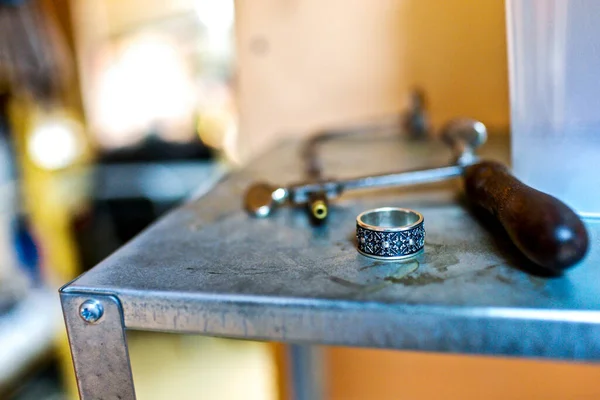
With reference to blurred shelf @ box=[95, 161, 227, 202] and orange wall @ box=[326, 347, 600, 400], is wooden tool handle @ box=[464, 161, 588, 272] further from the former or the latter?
blurred shelf @ box=[95, 161, 227, 202]

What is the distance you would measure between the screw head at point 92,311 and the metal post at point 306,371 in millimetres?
515

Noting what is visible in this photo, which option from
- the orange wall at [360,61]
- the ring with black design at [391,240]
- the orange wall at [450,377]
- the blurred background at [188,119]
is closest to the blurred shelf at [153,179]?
the blurred background at [188,119]

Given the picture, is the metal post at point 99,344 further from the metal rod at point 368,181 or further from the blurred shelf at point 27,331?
the blurred shelf at point 27,331

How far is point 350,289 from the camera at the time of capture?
12.5 inches

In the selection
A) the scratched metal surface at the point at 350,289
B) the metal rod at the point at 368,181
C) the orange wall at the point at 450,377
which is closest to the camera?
the scratched metal surface at the point at 350,289

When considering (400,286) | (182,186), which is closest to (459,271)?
(400,286)

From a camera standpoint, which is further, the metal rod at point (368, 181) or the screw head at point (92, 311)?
the metal rod at point (368, 181)

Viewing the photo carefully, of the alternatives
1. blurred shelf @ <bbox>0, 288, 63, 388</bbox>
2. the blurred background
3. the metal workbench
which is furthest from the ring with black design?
blurred shelf @ <bbox>0, 288, 63, 388</bbox>

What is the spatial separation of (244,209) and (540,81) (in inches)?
10.0

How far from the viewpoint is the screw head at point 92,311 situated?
1.11 feet

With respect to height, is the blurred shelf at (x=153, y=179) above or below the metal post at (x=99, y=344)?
below

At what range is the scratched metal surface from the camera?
11.3 inches

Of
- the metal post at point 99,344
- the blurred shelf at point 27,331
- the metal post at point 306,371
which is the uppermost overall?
the metal post at point 99,344

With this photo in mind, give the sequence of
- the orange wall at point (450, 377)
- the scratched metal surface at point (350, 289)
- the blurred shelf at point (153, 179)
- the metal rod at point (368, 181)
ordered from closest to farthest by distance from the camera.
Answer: the scratched metal surface at point (350, 289) < the metal rod at point (368, 181) < the orange wall at point (450, 377) < the blurred shelf at point (153, 179)
